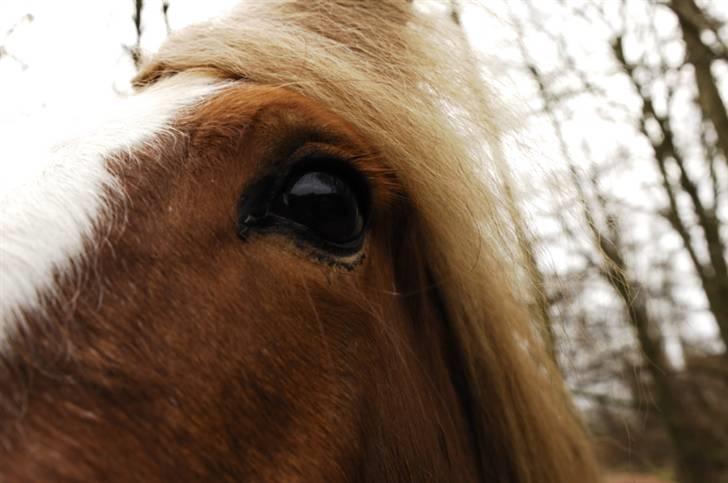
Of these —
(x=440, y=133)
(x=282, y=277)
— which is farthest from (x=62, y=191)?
(x=440, y=133)

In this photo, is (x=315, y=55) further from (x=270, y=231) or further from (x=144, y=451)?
(x=144, y=451)

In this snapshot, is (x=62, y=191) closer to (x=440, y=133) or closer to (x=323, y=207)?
(x=323, y=207)

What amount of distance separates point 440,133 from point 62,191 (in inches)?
33.4

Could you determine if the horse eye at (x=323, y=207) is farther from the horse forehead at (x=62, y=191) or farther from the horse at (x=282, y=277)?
the horse forehead at (x=62, y=191)

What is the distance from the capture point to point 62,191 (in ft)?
3.63

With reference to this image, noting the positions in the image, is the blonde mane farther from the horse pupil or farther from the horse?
the horse pupil

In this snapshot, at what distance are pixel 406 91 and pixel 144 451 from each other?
1.01 m

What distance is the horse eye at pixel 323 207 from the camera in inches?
50.9

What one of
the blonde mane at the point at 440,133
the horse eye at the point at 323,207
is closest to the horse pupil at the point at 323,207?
the horse eye at the point at 323,207

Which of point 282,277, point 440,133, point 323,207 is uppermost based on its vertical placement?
point 440,133

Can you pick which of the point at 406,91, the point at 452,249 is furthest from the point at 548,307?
the point at 406,91

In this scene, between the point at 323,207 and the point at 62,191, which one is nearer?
the point at 62,191

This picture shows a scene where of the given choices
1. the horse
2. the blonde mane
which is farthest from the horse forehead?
the blonde mane

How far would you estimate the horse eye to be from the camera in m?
1.29
